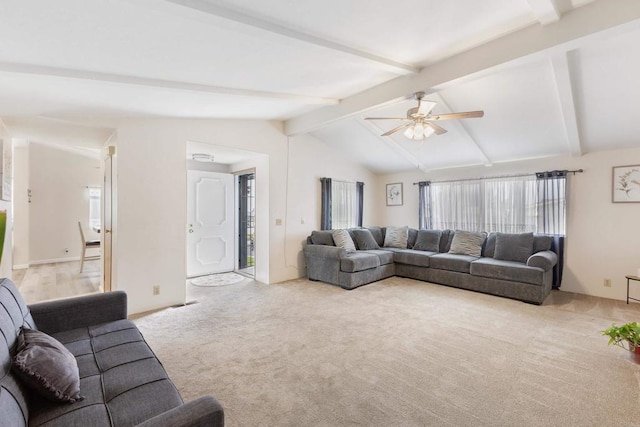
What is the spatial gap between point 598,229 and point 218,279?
19.8 ft

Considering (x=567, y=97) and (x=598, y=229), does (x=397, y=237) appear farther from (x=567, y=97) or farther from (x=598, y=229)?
(x=567, y=97)

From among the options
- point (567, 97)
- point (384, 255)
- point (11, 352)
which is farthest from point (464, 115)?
point (11, 352)

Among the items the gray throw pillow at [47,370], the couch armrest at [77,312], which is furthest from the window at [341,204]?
the gray throw pillow at [47,370]

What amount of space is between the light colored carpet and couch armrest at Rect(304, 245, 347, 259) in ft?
4.34

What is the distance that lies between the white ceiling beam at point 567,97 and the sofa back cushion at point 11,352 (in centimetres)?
387

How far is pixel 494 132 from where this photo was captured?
4336 millimetres

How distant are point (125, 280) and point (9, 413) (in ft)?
9.41

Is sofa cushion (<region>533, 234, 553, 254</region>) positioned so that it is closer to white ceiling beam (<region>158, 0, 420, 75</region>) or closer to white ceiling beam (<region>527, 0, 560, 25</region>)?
white ceiling beam (<region>527, 0, 560, 25</region>)

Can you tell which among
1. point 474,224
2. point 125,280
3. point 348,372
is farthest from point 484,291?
point 125,280

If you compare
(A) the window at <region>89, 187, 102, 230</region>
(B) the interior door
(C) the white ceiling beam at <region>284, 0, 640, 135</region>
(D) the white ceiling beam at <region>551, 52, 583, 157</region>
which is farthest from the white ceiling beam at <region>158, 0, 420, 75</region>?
(A) the window at <region>89, 187, 102, 230</region>

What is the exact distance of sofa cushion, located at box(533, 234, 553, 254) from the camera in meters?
4.53

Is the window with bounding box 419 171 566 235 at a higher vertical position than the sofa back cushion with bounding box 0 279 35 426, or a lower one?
higher

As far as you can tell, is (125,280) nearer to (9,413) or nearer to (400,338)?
(9,413)

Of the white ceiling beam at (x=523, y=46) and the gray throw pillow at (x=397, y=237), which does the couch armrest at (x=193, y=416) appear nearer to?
the white ceiling beam at (x=523, y=46)
